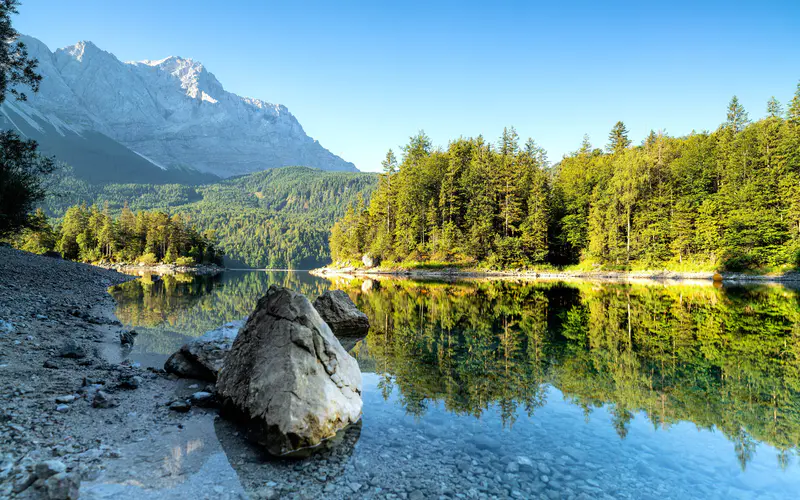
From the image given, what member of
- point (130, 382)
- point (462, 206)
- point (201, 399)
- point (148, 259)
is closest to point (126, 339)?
point (130, 382)

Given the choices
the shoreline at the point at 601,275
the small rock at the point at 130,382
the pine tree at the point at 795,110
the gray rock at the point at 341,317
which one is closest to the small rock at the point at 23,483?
the small rock at the point at 130,382

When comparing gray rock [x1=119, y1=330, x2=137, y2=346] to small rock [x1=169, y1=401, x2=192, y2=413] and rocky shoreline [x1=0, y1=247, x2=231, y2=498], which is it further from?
small rock [x1=169, y1=401, x2=192, y2=413]

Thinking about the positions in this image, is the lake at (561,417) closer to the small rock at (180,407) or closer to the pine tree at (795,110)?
the small rock at (180,407)

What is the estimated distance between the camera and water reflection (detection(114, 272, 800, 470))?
690 cm

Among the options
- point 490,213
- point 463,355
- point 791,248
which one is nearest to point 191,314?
point 463,355

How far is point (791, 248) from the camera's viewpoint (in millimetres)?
46125

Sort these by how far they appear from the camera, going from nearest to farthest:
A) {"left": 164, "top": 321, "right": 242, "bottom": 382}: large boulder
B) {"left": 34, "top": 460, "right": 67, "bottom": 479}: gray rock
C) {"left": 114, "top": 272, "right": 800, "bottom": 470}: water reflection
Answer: {"left": 34, "top": 460, "right": 67, "bottom": 479}: gray rock → {"left": 114, "top": 272, "right": 800, "bottom": 470}: water reflection → {"left": 164, "top": 321, "right": 242, "bottom": 382}: large boulder

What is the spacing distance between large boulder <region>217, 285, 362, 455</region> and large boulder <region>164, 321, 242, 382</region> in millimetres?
1658

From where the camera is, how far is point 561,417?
6.80 meters

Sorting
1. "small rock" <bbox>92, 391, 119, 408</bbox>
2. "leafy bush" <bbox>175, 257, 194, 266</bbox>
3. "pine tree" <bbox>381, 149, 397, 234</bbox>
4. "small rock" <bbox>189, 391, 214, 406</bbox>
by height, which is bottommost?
"small rock" <bbox>189, 391, 214, 406</bbox>

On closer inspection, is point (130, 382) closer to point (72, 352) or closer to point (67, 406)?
point (67, 406)

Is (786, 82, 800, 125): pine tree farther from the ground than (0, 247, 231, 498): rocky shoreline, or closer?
farther from the ground

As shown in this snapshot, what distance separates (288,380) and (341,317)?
32.2 ft

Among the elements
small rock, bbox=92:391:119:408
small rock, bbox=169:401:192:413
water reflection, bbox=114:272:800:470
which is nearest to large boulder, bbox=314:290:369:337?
water reflection, bbox=114:272:800:470
